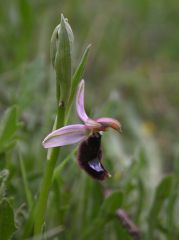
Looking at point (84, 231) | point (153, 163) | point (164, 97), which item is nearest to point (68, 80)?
point (84, 231)

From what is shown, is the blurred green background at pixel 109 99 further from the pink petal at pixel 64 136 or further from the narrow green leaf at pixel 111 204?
the pink petal at pixel 64 136

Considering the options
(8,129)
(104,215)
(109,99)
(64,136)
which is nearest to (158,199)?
(104,215)

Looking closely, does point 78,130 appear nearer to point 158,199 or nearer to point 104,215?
point 104,215

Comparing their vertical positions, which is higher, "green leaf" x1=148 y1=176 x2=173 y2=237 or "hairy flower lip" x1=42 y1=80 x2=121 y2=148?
"hairy flower lip" x1=42 y1=80 x2=121 y2=148

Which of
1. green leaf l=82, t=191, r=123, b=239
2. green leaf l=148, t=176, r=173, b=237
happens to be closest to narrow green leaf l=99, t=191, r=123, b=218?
green leaf l=82, t=191, r=123, b=239

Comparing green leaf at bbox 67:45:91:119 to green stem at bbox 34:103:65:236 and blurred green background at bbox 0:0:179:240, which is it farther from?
blurred green background at bbox 0:0:179:240

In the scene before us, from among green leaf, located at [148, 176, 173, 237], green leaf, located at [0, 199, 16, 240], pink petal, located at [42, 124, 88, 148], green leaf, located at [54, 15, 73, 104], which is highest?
green leaf, located at [54, 15, 73, 104]
